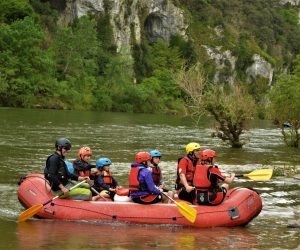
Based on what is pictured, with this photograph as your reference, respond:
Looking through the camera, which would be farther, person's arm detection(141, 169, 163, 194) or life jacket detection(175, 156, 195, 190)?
life jacket detection(175, 156, 195, 190)

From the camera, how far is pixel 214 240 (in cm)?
1135

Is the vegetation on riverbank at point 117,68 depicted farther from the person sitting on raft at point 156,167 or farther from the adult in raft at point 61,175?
the adult in raft at point 61,175

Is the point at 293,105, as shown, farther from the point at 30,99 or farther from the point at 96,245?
the point at 30,99

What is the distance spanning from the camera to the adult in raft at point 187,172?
42.8 feet

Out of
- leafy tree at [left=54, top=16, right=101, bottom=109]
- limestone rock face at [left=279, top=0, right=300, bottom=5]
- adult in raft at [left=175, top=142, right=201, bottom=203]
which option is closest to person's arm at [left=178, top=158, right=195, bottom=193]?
adult in raft at [left=175, top=142, right=201, bottom=203]

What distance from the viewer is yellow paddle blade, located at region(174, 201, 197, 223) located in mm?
12117

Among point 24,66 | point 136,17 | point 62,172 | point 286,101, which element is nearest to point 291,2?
point 136,17

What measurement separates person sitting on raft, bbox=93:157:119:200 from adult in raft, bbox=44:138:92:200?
40 cm

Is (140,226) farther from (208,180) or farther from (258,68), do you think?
(258,68)

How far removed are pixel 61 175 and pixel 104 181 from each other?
45.2 inches

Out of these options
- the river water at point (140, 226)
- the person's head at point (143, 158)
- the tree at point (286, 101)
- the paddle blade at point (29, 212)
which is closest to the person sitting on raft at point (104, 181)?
the person's head at point (143, 158)

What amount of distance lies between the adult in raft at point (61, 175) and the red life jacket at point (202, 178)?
2203 mm

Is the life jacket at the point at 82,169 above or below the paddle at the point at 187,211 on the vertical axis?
above

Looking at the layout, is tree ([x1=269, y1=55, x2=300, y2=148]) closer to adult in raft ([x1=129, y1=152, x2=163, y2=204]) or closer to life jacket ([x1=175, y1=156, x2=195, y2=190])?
life jacket ([x1=175, y1=156, x2=195, y2=190])
